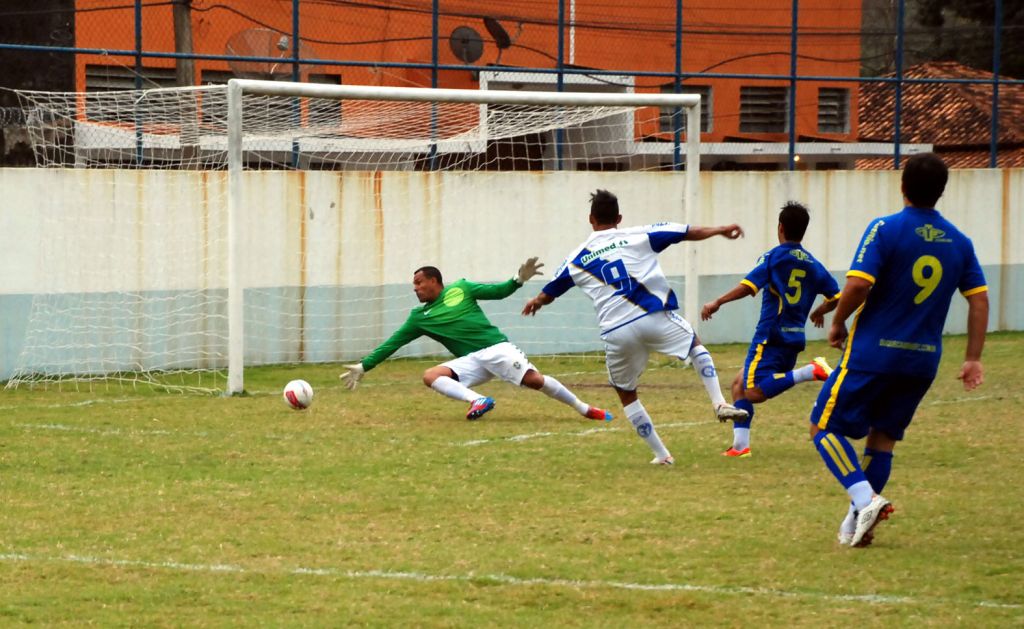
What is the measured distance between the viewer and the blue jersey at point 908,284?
22.9 ft

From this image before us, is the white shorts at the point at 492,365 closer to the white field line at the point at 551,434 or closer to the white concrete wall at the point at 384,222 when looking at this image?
the white field line at the point at 551,434

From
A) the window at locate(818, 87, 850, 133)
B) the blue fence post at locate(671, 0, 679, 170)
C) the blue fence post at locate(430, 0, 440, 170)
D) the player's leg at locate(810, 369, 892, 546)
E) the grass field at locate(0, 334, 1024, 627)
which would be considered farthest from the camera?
the window at locate(818, 87, 850, 133)

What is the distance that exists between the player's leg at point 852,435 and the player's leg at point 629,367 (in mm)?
2404

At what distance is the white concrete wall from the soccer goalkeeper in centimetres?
424

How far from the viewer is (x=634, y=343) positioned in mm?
9531

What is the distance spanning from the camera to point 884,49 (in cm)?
2583

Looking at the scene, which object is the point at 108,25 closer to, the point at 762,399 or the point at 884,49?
the point at 762,399

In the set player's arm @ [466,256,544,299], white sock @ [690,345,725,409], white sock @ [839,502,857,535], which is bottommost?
white sock @ [839,502,857,535]

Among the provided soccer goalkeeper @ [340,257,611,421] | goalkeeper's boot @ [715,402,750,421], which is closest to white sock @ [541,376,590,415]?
soccer goalkeeper @ [340,257,611,421]

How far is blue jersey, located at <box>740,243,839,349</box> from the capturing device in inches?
402

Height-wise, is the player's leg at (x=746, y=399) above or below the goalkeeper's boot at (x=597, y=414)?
above

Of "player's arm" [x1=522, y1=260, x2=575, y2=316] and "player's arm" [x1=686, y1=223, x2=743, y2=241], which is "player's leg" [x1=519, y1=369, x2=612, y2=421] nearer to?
"player's arm" [x1=522, y1=260, x2=575, y2=316]

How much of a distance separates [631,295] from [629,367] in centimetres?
46

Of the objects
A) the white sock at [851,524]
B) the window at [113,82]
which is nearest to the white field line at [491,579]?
the white sock at [851,524]
